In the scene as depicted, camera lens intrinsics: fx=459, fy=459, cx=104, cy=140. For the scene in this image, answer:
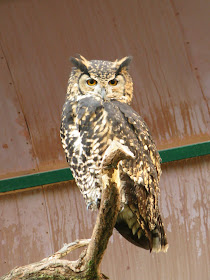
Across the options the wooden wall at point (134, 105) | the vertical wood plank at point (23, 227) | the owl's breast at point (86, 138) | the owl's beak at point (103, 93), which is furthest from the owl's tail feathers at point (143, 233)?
the vertical wood plank at point (23, 227)

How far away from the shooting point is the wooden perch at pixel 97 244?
1.52 m

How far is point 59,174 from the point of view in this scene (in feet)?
10.8

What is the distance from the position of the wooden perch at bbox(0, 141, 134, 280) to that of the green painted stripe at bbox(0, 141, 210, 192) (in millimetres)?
1106

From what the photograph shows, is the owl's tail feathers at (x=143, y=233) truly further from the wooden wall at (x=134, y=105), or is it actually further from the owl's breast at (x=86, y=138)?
the wooden wall at (x=134, y=105)

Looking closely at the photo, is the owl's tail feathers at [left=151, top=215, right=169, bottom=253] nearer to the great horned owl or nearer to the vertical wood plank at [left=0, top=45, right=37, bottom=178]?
the great horned owl

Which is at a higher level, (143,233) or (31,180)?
(31,180)

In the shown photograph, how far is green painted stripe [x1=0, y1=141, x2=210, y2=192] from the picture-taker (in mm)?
3273

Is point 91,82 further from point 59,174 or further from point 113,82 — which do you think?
point 59,174

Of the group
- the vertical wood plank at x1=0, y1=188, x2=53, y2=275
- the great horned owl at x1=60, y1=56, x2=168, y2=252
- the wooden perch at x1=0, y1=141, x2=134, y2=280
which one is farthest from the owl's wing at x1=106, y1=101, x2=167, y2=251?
the vertical wood plank at x1=0, y1=188, x2=53, y2=275

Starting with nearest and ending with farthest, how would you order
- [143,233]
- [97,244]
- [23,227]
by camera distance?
[97,244] → [143,233] → [23,227]

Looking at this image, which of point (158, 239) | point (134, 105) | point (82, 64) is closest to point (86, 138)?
point (82, 64)

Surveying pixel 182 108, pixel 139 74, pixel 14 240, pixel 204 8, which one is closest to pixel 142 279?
pixel 14 240

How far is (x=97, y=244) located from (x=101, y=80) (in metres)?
0.72

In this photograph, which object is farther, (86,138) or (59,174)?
(59,174)
